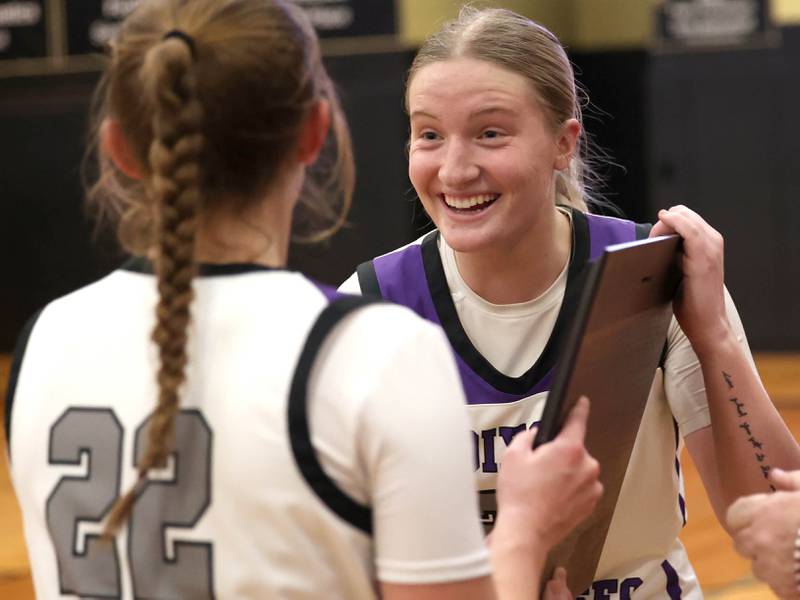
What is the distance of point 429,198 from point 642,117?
2757 millimetres

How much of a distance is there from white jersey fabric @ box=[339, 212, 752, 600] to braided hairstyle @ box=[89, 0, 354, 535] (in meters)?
0.73

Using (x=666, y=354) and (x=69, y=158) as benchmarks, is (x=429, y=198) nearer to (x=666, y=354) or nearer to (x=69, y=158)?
(x=666, y=354)

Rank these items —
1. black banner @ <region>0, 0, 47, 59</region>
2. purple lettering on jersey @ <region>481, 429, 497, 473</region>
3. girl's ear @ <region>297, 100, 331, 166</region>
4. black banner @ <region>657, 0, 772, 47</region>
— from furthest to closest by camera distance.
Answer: black banner @ <region>657, 0, 772, 47</region>
black banner @ <region>0, 0, 47, 59</region>
purple lettering on jersey @ <region>481, 429, 497, 473</region>
girl's ear @ <region>297, 100, 331, 166</region>

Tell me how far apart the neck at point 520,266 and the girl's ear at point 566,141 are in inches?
3.3

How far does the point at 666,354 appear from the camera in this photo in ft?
5.69

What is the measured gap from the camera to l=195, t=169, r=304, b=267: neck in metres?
1.07

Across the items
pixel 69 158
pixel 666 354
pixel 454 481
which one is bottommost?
pixel 69 158

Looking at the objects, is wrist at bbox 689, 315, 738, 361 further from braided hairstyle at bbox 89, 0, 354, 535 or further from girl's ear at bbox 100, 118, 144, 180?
girl's ear at bbox 100, 118, 144, 180

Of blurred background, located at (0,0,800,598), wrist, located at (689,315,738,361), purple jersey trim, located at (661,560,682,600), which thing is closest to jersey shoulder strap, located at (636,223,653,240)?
wrist, located at (689,315,738,361)

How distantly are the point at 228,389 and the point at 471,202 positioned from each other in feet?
2.67

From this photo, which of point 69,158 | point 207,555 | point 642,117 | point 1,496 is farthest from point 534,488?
point 69,158

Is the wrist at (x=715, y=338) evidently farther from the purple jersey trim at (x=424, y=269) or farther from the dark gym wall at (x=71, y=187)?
the dark gym wall at (x=71, y=187)

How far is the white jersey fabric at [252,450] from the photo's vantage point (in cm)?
97

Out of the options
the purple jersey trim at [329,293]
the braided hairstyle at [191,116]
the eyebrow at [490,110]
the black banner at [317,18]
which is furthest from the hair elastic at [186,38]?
the black banner at [317,18]
